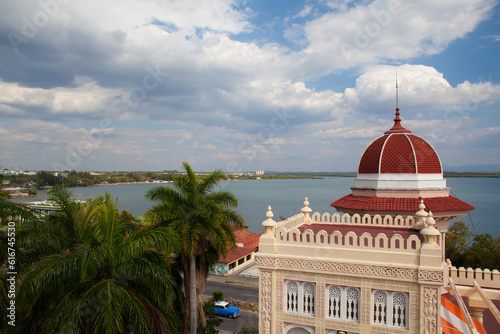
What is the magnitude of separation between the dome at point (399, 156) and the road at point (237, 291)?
55.2 ft

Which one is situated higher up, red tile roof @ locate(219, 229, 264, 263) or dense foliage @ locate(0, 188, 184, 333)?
dense foliage @ locate(0, 188, 184, 333)

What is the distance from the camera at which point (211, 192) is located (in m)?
14.6

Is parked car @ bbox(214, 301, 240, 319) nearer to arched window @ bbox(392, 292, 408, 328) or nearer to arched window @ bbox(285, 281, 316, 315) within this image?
arched window @ bbox(285, 281, 316, 315)

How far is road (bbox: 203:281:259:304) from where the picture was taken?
28591 millimetres

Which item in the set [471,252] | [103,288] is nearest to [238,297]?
[471,252]

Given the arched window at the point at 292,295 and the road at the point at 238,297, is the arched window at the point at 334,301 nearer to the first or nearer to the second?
the arched window at the point at 292,295

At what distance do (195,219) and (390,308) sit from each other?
26.0 ft

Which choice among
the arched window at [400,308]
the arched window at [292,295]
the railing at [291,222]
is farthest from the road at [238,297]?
the arched window at [400,308]

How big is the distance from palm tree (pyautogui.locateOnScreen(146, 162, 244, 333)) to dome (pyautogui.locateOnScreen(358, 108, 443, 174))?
746 centimetres

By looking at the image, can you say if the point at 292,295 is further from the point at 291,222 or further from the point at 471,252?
the point at 471,252

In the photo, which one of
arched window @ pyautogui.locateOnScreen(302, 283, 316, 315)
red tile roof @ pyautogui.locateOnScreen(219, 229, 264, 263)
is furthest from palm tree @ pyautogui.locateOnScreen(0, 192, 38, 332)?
red tile roof @ pyautogui.locateOnScreen(219, 229, 264, 263)

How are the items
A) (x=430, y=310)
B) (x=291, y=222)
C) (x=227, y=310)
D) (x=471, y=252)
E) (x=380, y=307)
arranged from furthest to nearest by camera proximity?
1. (x=227, y=310)
2. (x=471, y=252)
3. (x=291, y=222)
4. (x=380, y=307)
5. (x=430, y=310)

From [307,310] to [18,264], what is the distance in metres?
8.88

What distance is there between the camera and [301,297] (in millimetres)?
9375
